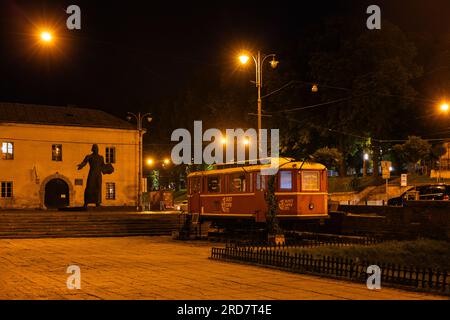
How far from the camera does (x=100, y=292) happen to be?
38.8ft

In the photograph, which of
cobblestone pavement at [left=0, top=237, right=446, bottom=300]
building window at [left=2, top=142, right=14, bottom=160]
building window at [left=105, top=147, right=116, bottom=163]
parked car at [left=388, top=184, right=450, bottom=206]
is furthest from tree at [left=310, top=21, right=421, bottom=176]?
cobblestone pavement at [left=0, top=237, right=446, bottom=300]

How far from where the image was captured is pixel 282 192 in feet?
86.5

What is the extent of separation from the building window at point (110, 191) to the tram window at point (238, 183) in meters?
22.5

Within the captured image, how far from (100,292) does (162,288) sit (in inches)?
49.4

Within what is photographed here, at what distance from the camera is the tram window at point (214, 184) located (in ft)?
97.9

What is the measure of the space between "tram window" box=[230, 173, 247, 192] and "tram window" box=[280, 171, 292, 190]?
1.96 m

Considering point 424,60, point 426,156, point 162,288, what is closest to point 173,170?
point 424,60

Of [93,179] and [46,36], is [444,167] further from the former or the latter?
[46,36]

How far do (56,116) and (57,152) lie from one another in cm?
314

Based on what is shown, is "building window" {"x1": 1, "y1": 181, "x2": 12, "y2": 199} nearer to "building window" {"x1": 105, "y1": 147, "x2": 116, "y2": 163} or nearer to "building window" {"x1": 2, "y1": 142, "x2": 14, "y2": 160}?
"building window" {"x1": 2, "y1": 142, "x2": 14, "y2": 160}

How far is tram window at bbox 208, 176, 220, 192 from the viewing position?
2984cm

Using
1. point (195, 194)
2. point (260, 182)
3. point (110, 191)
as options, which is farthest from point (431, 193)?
point (110, 191)

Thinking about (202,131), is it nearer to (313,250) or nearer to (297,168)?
(297,168)

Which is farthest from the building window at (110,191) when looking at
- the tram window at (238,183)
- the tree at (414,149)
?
the tram window at (238,183)
